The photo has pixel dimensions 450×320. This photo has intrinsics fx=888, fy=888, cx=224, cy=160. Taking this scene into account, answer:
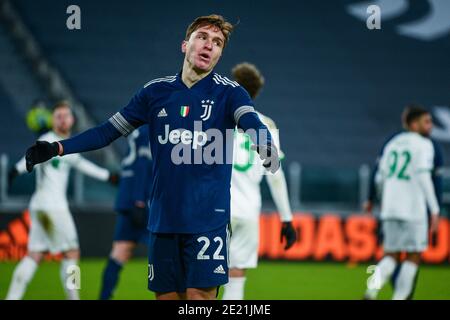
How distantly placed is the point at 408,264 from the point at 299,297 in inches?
54.0

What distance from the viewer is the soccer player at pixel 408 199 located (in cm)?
752

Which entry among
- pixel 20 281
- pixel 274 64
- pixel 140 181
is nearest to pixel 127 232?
pixel 140 181

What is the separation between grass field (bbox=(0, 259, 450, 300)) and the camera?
8.52 metres

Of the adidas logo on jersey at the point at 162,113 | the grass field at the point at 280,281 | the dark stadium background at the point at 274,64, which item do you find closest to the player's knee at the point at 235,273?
the adidas logo on jersey at the point at 162,113

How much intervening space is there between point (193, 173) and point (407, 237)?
4.06 metres

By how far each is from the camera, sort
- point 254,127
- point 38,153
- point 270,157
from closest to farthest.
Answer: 1. point 270,157
2. point 254,127
3. point 38,153

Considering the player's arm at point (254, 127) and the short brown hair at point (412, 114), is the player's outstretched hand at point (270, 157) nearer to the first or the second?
the player's arm at point (254, 127)

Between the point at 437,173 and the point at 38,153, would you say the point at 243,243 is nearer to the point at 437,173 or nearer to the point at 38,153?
the point at 38,153

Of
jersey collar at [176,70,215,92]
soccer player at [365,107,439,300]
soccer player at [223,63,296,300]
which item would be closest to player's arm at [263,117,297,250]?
soccer player at [223,63,296,300]

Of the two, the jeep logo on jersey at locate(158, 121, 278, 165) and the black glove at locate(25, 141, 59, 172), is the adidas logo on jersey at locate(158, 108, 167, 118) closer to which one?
the jeep logo on jersey at locate(158, 121, 278, 165)

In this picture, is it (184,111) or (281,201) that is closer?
(184,111)

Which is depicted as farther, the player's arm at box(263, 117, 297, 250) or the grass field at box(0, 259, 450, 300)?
the grass field at box(0, 259, 450, 300)

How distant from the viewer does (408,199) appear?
25.1 ft
